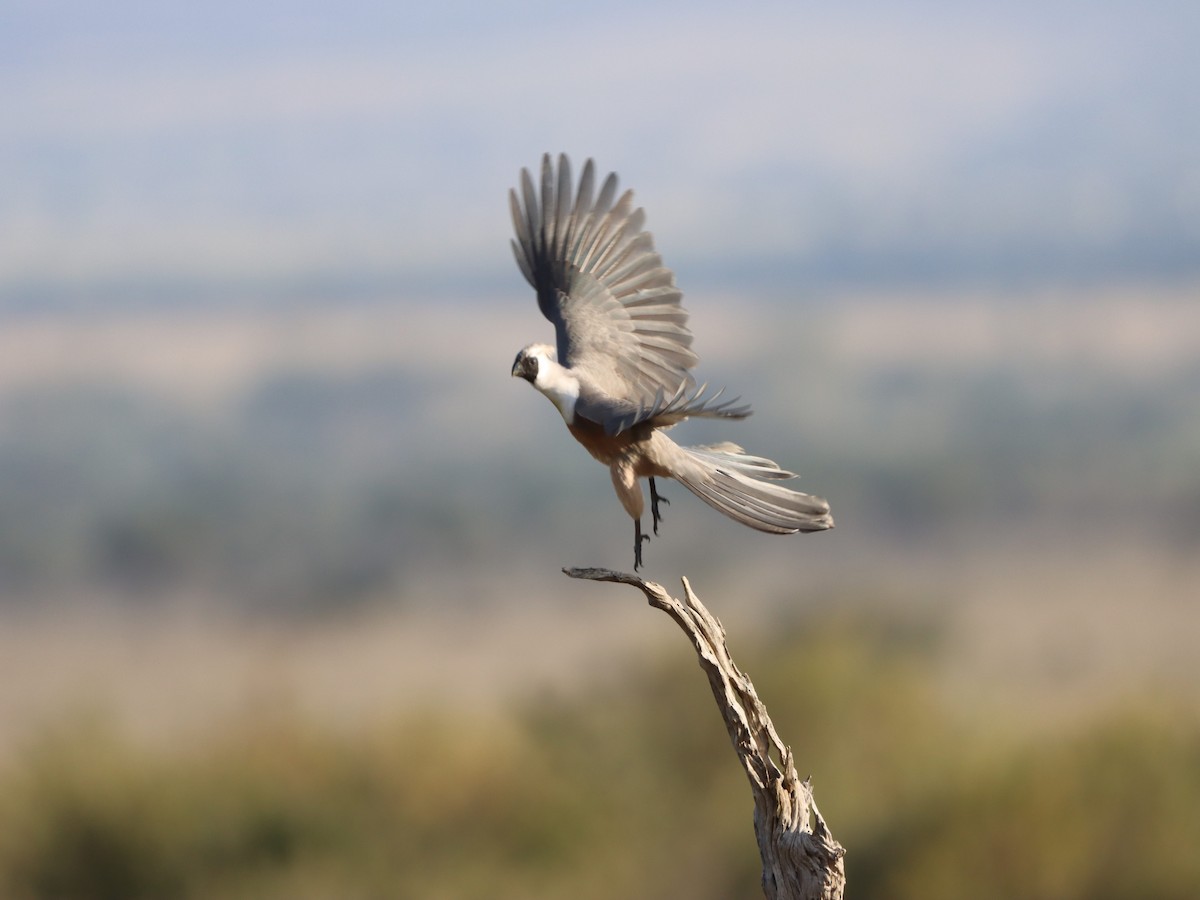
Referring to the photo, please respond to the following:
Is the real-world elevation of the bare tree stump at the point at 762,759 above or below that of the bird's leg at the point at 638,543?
below

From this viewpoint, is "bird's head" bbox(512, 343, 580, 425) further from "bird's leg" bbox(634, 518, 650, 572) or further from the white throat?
"bird's leg" bbox(634, 518, 650, 572)

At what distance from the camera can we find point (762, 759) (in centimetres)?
529

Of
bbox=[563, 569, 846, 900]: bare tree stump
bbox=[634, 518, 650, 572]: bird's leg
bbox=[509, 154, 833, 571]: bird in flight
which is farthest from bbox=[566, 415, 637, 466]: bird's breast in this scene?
bbox=[563, 569, 846, 900]: bare tree stump

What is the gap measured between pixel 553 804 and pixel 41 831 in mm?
7116

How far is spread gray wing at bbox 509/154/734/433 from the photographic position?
5.45m

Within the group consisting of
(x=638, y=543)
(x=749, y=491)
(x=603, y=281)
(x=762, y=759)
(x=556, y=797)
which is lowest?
(x=556, y=797)

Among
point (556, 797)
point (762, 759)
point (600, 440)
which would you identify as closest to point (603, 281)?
point (600, 440)

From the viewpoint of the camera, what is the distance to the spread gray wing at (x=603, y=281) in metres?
5.45

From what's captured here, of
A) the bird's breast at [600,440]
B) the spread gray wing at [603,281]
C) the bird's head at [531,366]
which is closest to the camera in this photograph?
the bird's breast at [600,440]

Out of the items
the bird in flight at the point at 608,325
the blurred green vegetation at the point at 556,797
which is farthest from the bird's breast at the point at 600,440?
the blurred green vegetation at the point at 556,797

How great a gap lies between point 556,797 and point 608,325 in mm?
13710

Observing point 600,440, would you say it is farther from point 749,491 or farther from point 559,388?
point 749,491

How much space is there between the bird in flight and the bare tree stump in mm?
336

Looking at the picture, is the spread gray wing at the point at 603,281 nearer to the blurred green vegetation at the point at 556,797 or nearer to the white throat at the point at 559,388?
the white throat at the point at 559,388
